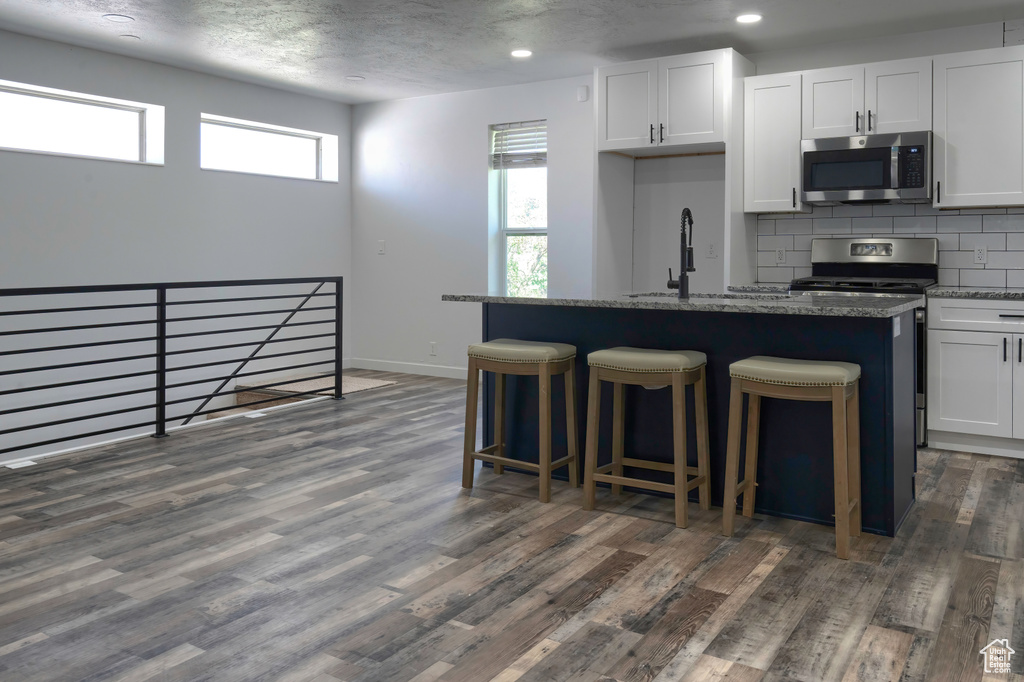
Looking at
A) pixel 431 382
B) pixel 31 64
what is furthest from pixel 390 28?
pixel 431 382

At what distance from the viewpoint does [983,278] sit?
15.9 ft

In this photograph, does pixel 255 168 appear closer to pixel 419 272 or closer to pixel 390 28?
pixel 419 272

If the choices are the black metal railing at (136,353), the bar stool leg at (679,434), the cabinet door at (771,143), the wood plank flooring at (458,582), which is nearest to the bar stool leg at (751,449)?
the wood plank flooring at (458,582)

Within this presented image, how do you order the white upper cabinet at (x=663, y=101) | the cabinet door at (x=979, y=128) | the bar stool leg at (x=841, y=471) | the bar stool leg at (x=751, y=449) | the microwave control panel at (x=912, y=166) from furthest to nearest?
the white upper cabinet at (x=663, y=101) → the microwave control panel at (x=912, y=166) → the cabinet door at (x=979, y=128) → the bar stool leg at (x=751, y=449) → the bar stool leg at (x=841, y=471)

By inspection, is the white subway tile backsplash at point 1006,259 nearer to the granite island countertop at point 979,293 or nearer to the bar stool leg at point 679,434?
the granite island countertop at point 979,293

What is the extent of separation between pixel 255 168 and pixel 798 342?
202 inches

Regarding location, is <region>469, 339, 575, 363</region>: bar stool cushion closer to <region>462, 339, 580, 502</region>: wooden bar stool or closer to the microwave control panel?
<region>462, 339, 580, 502</region>: wooden bar stool

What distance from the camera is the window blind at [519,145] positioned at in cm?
651

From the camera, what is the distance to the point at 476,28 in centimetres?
489

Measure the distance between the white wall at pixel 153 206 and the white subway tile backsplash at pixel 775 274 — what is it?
12.7ft

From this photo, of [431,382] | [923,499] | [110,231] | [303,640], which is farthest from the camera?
[431,382]

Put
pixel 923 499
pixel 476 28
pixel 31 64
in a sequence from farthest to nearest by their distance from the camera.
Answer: pixel 31 64 < pixel 476 28 < pixel 923 499

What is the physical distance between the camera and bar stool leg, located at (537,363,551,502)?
11.3 feet

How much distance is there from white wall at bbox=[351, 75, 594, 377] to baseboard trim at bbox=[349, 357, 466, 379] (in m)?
0.01
